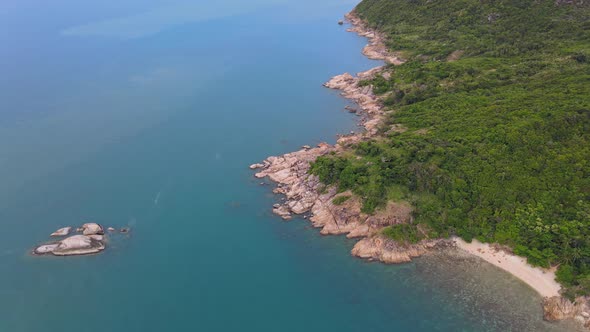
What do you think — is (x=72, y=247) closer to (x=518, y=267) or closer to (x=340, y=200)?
(x=340, y=200)

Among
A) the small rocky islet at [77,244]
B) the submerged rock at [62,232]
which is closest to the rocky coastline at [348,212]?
the small rocky islet at [77,244]

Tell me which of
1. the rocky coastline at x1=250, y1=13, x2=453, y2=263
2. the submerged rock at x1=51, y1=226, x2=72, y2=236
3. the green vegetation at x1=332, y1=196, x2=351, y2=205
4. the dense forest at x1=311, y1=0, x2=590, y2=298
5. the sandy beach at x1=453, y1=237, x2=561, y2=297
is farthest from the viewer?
the green vegetation at x1=332, y1=196, x2=351, y2=205

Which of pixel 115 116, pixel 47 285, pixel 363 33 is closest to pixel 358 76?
pixel 363 33

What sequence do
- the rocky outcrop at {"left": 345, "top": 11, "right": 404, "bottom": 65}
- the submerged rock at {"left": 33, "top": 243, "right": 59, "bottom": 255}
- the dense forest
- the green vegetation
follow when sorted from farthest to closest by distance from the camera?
the rocky outcrop at {"left": 345, "top": 11, "right": 404, "bottom": 65}
the green vegetation
the submerged rock at {"left": 33, "top": 243, "right": 59, "bottom": 255}
the dense forest

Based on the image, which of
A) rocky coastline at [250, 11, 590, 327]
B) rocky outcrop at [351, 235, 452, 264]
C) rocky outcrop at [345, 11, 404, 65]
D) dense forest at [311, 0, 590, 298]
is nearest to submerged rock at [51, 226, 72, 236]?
rocky coastline at [250, 11, 590, 327]

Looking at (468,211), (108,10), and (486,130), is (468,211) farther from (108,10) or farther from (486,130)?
(108,10)

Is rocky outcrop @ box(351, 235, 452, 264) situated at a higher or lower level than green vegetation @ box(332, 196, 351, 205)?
lower

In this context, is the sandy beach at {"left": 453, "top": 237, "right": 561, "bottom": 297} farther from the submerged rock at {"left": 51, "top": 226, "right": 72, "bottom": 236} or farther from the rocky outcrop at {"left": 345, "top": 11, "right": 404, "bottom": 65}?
the rocky outcrop at {"left": 345, "top": 11, "right": 404, "bottom": 65}
